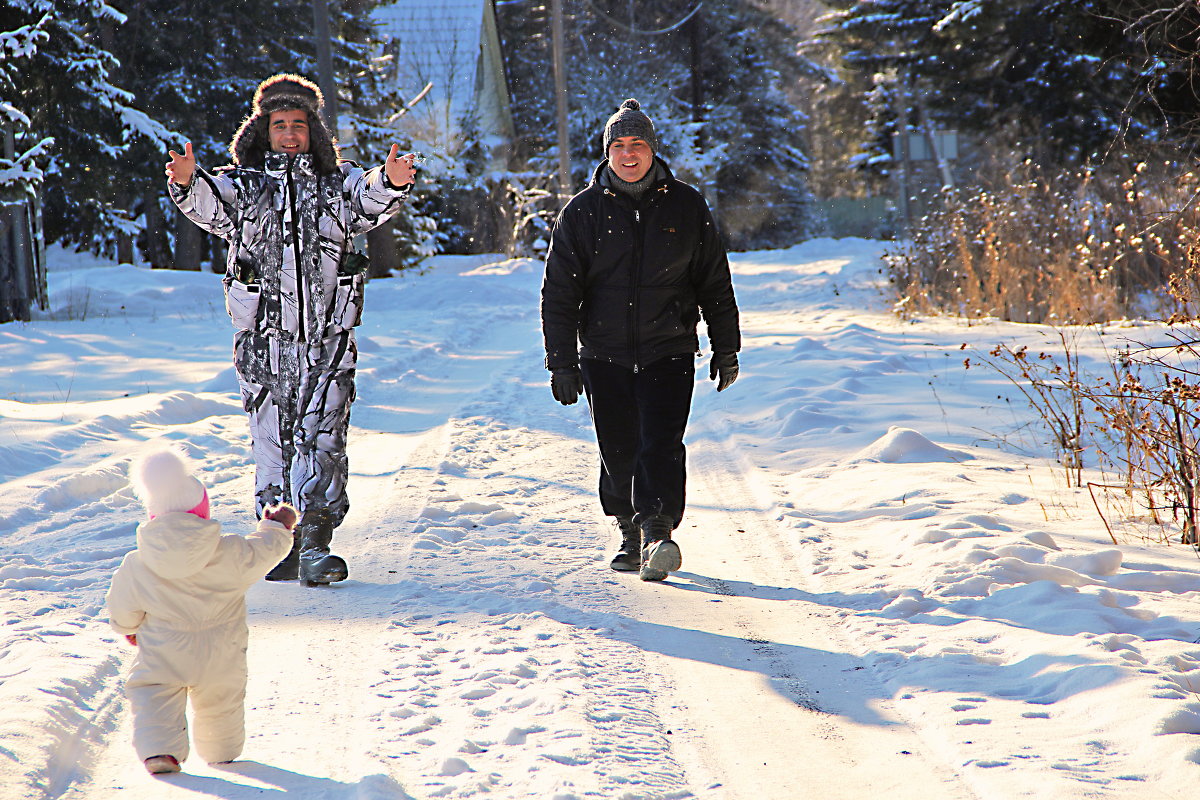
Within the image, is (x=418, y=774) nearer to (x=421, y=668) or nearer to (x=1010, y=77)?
(x=421, y=668)

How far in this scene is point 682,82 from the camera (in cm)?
4066

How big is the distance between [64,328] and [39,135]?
6.54 meters

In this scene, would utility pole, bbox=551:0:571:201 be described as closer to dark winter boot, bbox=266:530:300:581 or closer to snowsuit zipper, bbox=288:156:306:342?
snowsuit zipper, bbox=288:156:306:342

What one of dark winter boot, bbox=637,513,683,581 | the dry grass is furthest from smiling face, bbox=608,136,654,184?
the dry grass

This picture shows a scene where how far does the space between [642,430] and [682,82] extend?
38.1 m

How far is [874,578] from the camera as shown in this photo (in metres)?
4.40

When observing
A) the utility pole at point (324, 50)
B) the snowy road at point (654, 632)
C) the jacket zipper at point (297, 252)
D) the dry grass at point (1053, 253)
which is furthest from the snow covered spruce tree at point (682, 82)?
the jacket zipper at point (297, 252)

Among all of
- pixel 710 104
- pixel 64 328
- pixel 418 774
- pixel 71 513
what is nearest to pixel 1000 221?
pixel 71 513

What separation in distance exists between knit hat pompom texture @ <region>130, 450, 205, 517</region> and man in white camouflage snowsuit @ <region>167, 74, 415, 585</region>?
1.76 m

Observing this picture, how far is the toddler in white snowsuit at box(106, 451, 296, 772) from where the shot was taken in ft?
8.76

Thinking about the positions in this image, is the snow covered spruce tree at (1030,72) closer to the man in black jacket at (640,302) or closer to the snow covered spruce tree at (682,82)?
the man in black jacket at (640,302)

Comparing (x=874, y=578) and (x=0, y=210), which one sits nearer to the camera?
(x=874, y=578)

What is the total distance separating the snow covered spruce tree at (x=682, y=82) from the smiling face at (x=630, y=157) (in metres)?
34.5

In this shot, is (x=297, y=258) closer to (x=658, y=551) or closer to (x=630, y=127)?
(x=630, y=127)
